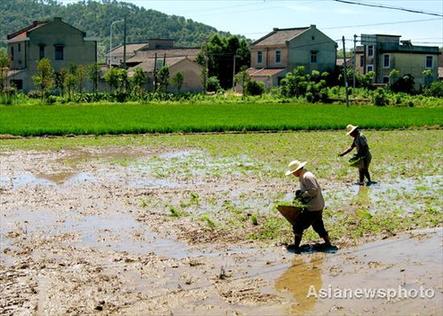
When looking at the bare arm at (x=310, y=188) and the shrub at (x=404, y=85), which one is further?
the shrub at (x=404, y=85)

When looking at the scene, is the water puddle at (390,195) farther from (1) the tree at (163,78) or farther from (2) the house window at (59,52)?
(2) the house window at (59,52)

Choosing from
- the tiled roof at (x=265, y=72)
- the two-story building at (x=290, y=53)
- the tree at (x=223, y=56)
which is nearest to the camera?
the tiled roof at (x=265, y=72)

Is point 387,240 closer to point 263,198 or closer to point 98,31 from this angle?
point 263,198

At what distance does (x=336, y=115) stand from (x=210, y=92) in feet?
98.7

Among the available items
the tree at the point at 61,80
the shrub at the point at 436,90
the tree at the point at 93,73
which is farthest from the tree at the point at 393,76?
the tree at the point at 61,80

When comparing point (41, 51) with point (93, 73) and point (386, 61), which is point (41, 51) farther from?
point (386, 61)

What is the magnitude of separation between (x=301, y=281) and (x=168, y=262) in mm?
1978

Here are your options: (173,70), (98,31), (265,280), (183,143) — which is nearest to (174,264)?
(265,280)

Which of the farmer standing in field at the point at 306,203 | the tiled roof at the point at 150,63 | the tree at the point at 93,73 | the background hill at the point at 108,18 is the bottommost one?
the farmer standing in field at the point at 306,203

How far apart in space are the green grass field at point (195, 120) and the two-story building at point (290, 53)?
79.8 feet

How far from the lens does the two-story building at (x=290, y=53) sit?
67188 millimetres

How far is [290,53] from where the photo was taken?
67.2 metres

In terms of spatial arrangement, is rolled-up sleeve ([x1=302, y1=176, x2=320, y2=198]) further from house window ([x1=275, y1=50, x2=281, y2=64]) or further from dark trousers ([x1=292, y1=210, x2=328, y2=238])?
house window ([x1=275, y1=50, x2=281, y2=64])

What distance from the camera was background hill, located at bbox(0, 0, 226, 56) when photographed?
16743 cm
